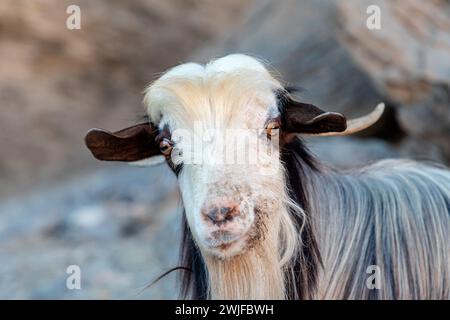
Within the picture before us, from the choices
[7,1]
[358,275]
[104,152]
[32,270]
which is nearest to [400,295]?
[358,275]

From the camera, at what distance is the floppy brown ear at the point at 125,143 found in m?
7.32

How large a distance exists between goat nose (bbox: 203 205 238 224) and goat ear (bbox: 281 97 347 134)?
2.90 feet

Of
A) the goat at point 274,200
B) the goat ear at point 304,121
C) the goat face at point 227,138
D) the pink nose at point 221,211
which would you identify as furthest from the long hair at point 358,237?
the pink nose at point 221,211

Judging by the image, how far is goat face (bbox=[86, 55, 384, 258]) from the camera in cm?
639

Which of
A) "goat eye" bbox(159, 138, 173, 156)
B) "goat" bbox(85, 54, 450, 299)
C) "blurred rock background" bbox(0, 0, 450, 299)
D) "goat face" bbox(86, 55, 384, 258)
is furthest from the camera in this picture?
"blurred rock background" bbox(0, 0, 450, 299)

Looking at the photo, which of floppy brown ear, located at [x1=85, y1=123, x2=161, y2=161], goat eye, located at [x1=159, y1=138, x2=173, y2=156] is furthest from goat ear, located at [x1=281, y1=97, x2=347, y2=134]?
floppy brown ear, located at [x1=85, y1=123, x2=161, y2=161]

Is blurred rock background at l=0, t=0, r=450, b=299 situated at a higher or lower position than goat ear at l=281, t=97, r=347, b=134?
higher

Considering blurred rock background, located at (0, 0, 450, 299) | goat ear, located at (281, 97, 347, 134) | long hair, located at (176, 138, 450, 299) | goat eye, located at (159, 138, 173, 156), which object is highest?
blurred rock background, located at (0, 0, 450, 299)

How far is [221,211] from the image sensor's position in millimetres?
6277

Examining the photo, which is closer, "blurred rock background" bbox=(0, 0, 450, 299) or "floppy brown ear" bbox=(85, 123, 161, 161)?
"floppy brown ear" bbox=(85, 123, 161, 161)

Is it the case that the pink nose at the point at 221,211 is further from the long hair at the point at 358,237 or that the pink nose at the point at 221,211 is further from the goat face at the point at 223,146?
the long hair at the point at 358,237

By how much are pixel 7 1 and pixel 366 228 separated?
9.37 meters

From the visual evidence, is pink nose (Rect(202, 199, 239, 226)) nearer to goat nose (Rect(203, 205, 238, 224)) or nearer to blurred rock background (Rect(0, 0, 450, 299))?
goat nose (Rect(203, 205, 238, 224))

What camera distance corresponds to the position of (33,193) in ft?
49.4
